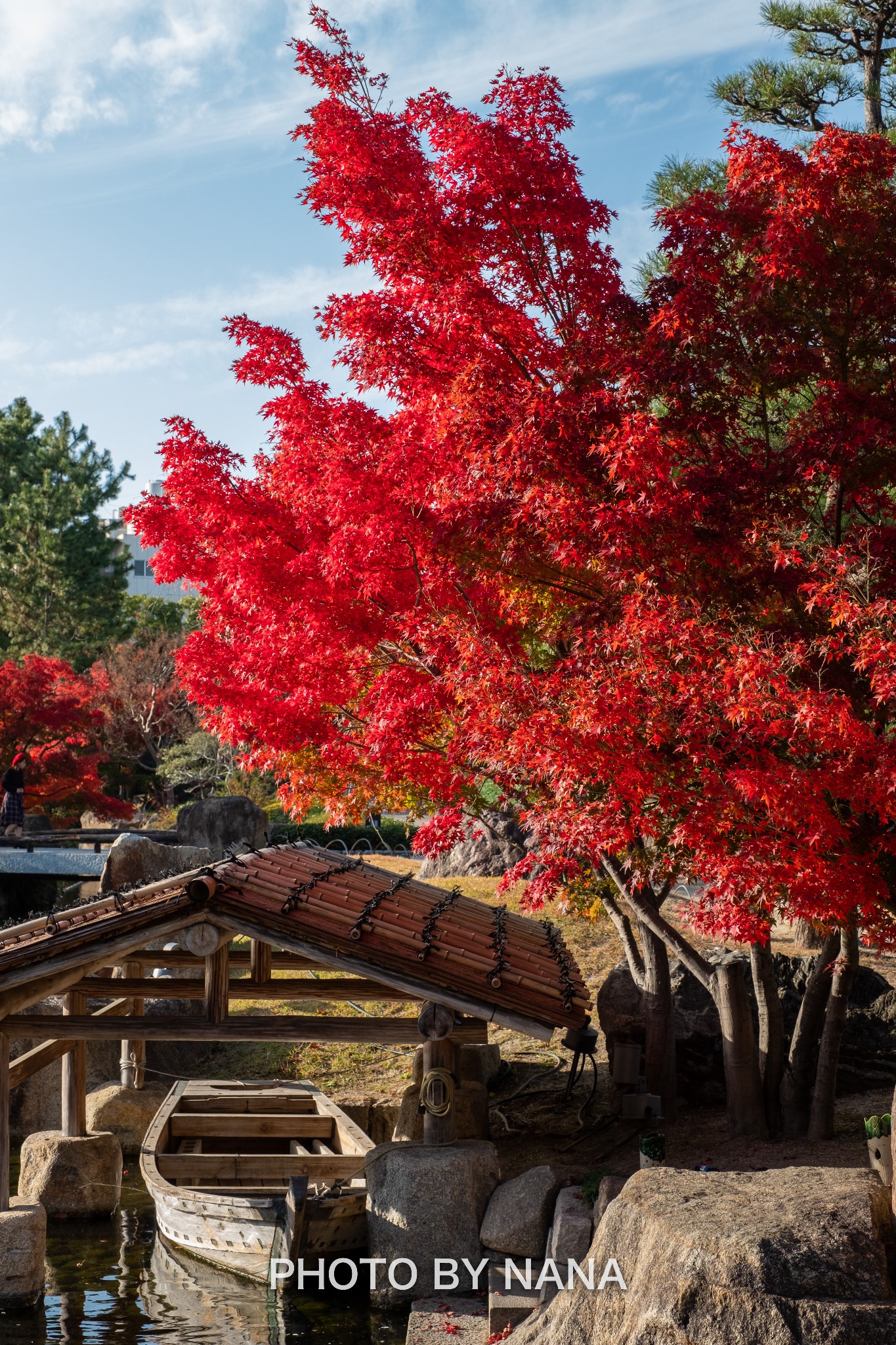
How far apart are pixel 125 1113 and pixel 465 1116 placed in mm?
4976

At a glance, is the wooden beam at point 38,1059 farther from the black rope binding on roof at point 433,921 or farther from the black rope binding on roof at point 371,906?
the black rope binding on roof at point 433,921

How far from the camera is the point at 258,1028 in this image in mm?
9414

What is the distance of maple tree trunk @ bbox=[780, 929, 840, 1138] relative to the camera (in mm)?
10867

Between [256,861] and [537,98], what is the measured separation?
271 inches

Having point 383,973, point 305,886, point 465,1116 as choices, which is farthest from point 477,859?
point 383,973

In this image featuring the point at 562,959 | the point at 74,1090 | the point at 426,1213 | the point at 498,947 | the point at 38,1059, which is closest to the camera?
the point at 426,1213

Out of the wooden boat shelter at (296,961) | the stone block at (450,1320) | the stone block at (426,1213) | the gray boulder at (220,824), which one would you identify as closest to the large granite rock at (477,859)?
the gray boulder at (220,824)

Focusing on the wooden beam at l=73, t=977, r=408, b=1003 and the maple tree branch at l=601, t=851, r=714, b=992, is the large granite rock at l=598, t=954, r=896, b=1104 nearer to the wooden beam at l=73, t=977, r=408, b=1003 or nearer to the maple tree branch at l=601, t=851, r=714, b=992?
the maple tree branch at l=601, t=851, r=714, b=992

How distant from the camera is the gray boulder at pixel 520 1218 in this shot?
8.67 meters

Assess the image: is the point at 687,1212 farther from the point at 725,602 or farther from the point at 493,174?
the point at 493,174

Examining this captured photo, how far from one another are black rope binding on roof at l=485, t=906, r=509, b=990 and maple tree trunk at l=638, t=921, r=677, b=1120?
1.48 m

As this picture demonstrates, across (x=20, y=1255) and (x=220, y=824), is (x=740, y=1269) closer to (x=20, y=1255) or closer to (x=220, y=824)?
(x=20, y=1255)

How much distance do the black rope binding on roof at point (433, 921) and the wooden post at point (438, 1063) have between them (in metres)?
0.47

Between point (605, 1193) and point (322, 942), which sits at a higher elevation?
point (322, 942)
